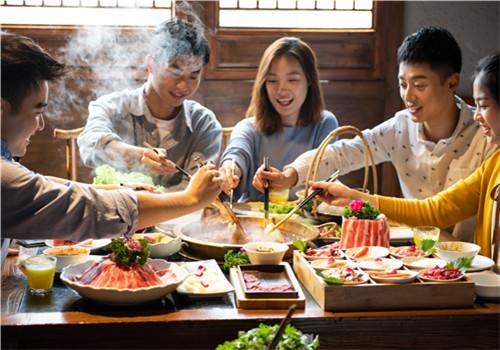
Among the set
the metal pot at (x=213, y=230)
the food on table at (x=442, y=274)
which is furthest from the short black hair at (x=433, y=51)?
the food on table at (x=442, y=274)

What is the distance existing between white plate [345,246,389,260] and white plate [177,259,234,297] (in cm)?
43

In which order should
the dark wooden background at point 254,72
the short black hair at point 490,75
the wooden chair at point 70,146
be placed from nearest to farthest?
1. the short black hair at point 490,75
2. the wooden chair at point 70,146
3. the dark wooden background at point 254,72

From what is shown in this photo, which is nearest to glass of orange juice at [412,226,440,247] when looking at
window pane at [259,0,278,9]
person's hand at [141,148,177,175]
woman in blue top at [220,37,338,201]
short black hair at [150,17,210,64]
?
person's hand at [141,148,177,175]

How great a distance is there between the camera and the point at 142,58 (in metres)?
5.04

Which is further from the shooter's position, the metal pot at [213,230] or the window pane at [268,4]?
the window pane at [268,4]

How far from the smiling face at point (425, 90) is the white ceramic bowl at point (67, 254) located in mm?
1551

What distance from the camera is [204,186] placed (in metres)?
2.37

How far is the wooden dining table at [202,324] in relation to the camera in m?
2.02

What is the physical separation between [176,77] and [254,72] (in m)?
1.45

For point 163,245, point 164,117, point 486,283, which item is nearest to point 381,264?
point 486,283

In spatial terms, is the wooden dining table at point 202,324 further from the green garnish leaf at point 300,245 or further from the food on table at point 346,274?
the green garnish leaf at point 300,245

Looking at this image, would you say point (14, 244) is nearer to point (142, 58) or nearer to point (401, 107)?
point (142, 58)

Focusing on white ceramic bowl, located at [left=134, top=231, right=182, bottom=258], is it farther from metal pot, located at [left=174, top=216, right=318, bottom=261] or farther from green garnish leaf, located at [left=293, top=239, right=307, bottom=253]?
green garnish leaf, located at [left=293, top=239, right=307, bottom=253]

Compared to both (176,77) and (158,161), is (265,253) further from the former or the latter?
(176,77)
